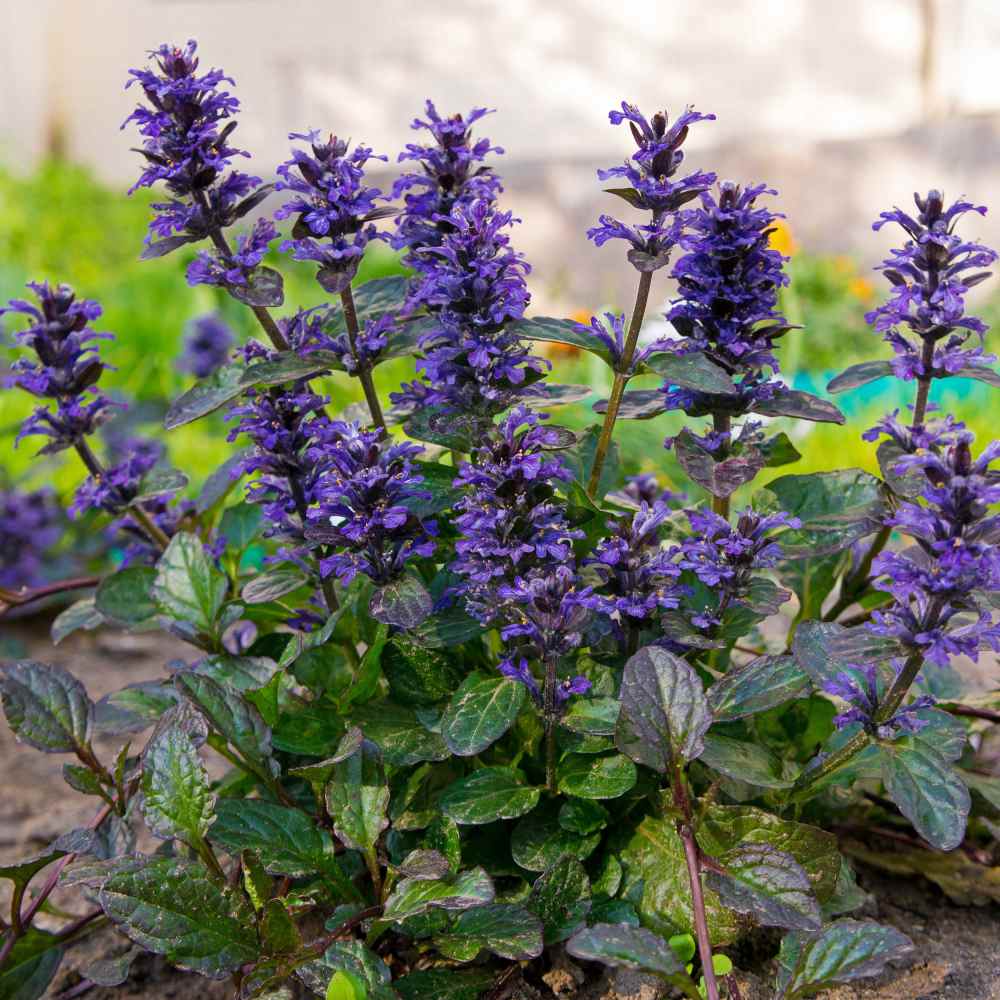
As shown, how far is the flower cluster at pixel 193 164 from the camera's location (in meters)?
1.40

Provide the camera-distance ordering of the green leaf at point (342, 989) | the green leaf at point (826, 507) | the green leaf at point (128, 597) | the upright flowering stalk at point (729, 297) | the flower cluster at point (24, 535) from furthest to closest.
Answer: the flower cluster at point (24, 535) < the green leaf at point (128, 597) < the green leaf at point (826, 507) < the upright flowering stalk at point (729, 297) < the green leaf at point (342, 989)

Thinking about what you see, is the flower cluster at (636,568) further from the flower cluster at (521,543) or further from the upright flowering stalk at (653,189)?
the upright flowering stalk at (653,189)

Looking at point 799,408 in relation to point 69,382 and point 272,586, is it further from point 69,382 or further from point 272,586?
point 69,382

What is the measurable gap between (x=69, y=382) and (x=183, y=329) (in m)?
2.75

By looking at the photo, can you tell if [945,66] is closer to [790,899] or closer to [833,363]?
[833,363]

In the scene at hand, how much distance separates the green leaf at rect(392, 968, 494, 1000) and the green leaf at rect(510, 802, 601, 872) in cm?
15

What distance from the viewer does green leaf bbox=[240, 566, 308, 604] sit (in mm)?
1529

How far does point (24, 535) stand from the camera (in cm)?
306

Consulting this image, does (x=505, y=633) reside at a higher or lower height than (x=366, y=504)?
lower

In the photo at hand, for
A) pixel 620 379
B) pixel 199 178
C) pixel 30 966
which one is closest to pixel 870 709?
pixel 620 379

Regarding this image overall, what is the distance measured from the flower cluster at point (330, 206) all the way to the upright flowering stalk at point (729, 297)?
1.26 feet

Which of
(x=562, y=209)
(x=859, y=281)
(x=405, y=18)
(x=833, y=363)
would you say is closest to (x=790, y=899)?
(x=833, y=363)

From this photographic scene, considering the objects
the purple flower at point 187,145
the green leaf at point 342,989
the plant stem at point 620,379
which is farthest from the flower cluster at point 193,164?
the green leaf at point 342,989

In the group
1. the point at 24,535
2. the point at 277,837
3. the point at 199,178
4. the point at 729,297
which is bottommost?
the point at 277,837
